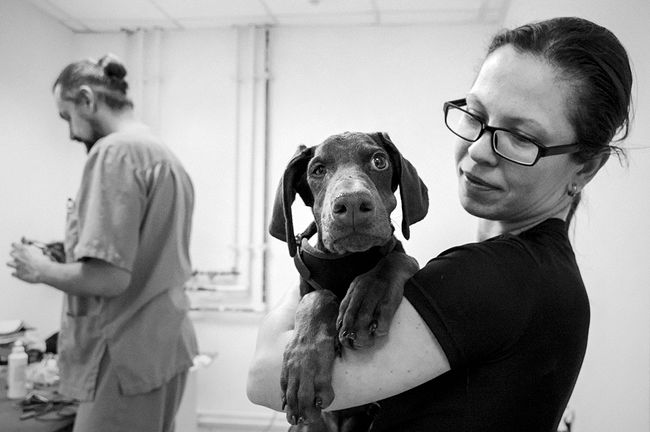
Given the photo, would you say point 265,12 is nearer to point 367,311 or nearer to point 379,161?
point 379,161

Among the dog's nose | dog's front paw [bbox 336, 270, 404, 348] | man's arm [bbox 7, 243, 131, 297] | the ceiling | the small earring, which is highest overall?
the ceiling

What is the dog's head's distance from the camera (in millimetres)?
876

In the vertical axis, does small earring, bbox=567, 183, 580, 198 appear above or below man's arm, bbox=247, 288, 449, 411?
above

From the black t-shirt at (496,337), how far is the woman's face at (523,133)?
0.12m

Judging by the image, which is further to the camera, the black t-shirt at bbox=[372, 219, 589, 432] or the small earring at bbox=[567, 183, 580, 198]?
the small earring at bbox=[567, 183, 580, 198]

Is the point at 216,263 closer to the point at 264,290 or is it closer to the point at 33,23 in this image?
the point at 264,290

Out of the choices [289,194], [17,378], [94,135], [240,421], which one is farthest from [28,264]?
[240,421]

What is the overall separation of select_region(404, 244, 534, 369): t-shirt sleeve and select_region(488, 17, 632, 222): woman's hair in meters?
0.28

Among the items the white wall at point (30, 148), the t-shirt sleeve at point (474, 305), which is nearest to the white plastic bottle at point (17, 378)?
the white wall at point (30, 148)

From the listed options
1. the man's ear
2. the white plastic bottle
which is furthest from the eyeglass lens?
the white plastic bottle

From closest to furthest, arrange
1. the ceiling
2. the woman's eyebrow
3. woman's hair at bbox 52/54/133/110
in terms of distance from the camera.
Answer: the woman's eyebrow, woman's hair at bbox 52/54/133/110, the ceiling

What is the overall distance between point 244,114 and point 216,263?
1.07 meters

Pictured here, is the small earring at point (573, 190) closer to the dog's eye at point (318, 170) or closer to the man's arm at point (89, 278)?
the dog's eye at point (318, 170)

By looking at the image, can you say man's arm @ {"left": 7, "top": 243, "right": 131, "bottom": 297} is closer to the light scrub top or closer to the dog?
the light scrub top
